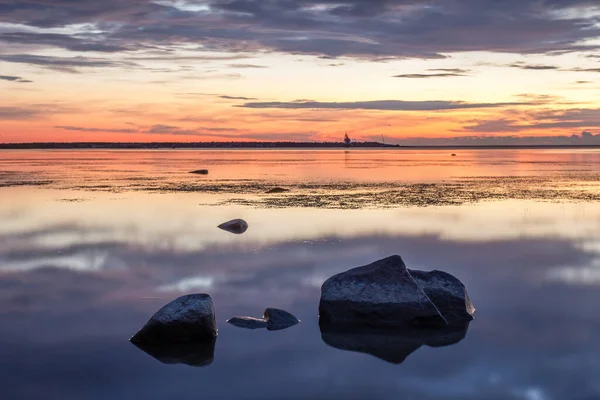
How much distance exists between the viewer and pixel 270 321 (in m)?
11.8

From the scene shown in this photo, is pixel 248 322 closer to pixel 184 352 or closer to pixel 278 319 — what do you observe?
pixel 278 319

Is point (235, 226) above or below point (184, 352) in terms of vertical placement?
below

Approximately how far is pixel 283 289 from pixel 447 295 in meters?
3.66

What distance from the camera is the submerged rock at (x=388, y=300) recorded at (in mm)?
11758

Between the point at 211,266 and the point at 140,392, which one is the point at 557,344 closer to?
the point at 140,392

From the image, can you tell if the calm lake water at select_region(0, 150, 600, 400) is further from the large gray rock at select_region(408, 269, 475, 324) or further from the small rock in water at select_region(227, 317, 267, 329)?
the large gray rock at select_region(408, 269, 475, 324)

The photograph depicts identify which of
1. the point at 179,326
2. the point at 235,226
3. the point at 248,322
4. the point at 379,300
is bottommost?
the point at 235,226

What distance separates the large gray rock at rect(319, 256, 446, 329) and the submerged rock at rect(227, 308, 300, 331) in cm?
65

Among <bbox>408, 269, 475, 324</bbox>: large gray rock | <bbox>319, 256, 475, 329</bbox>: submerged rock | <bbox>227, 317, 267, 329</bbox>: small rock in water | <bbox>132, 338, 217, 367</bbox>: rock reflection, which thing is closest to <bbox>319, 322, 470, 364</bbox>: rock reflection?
<bbox>319, 256, 475, 329</bbox>: submerged rock

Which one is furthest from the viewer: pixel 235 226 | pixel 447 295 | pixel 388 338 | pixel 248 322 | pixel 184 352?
pixel 235 226

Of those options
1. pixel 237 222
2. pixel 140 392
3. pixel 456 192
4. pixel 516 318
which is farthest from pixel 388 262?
pixel 456 192

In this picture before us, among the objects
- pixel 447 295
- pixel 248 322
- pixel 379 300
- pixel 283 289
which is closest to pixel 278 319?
pixel 248 322

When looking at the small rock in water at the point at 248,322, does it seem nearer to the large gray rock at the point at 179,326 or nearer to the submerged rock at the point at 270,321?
the submerged rock at the point at 270,321

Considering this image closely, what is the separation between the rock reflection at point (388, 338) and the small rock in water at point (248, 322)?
1081mm
